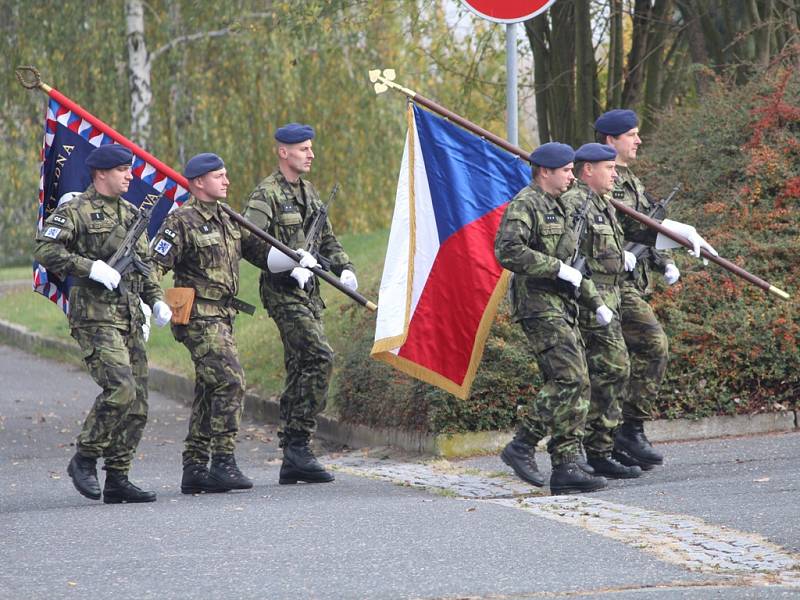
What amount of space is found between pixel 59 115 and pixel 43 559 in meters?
3.87

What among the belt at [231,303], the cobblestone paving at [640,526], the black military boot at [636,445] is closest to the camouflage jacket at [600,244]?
the black military boot at [636,445]

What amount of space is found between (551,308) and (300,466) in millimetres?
1767

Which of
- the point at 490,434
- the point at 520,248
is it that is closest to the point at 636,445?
the point at 490,434

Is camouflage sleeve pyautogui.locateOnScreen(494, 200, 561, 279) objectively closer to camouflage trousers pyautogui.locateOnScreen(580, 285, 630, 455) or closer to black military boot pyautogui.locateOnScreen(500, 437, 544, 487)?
camouflage trousers pyautogui.locateOnScreen(580, 285, 630, 455)

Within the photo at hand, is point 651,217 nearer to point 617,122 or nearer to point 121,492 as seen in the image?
point 617,122

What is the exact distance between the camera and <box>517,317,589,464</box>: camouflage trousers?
8117 millimetres

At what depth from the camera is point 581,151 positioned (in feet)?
28.2

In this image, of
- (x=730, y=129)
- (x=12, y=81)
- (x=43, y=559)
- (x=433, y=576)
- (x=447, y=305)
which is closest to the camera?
(x=433, y=576)

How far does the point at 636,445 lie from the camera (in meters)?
8.86

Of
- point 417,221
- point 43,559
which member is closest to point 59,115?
point 417,221

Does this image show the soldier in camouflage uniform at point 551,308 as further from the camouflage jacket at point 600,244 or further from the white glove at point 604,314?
the camouflage jacket at point 600,244

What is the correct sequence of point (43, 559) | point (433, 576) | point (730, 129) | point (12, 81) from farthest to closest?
point (12, 81), point (730, 129), point (43, 559), point (433, 576)

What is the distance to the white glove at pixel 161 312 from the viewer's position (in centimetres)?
821

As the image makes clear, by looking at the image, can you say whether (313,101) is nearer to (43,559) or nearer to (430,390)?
(430,390)
